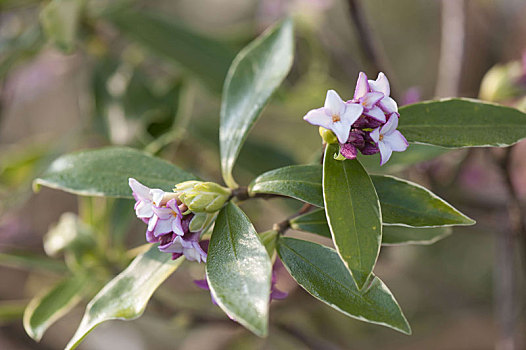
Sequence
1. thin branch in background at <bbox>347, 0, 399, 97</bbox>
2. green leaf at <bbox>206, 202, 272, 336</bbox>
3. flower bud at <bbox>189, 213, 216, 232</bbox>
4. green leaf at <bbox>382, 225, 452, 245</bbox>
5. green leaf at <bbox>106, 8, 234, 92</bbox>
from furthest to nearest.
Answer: green leaf at <bbox>106, 8, 234, 92</bbox>, thin branch in background at <bbox>347, 0, 399, 97</bbox>, green leaf at <bbox>382, 225, 452, 245</bbox>, flower bud at <bbox>189, 213, 216, 232</bbox>, green leaf at <bbox>206, 202, 272, 336</bbox>

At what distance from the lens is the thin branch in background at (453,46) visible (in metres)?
0.95

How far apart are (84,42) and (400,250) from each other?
3.40ft

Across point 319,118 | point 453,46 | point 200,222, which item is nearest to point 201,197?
point 200,222

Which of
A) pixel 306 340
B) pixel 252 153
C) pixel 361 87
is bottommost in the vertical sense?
pixel 306 340

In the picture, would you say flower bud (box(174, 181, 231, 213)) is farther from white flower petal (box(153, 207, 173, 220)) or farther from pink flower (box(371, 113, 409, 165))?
pink flower (box(371, 113, 409, 165))

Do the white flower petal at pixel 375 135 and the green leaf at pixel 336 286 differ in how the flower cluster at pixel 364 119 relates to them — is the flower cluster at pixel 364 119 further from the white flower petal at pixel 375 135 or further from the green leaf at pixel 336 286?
the green leaf at pixel 336 286

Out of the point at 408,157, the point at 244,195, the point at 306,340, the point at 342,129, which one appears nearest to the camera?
the point at 342,129

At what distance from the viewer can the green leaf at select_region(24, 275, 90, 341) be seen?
67 centimetres

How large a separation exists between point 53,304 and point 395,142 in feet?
1.80

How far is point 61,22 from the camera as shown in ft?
2.68

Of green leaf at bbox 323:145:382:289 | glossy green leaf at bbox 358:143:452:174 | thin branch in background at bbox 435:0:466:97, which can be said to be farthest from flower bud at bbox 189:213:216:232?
thin branch in background at bbox 435:0:466:97

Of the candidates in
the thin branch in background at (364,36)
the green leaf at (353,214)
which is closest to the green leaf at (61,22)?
the thin branch in background at (364,36)

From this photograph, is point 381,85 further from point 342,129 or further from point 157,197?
point 157,197

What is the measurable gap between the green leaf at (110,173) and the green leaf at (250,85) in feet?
0.20
